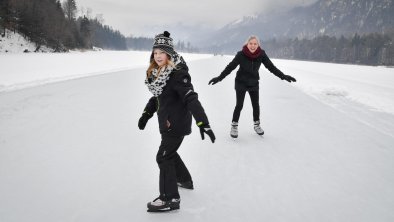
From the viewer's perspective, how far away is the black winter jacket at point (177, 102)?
2.57 m

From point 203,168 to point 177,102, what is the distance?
139cm

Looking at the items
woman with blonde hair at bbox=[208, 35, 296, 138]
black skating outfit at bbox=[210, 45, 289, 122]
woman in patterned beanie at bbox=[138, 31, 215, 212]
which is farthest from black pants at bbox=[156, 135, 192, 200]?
black skating outfit at bbox=[210, 45, 289, 122]

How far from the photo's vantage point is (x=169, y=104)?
270 cm

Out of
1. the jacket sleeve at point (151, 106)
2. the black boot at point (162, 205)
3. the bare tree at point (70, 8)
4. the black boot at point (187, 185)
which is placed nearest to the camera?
the black boot at point (162, 205)

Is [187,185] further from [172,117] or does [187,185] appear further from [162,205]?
[172,117]

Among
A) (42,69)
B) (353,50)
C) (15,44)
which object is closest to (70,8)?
(15,44)

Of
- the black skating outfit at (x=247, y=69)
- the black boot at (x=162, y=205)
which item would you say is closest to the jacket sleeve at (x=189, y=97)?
the black boot at (x=162, y=205)

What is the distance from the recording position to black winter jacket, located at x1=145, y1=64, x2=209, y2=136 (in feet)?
8.43

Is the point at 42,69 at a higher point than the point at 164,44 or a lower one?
lower

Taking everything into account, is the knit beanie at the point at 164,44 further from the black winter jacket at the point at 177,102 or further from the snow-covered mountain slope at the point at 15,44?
the snow-covered mountain slope at the point at 15,44

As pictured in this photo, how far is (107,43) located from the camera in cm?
11888

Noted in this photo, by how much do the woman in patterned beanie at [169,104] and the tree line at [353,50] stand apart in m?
89.1

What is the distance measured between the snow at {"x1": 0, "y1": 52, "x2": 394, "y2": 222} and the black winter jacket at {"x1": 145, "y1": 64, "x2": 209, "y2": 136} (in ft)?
2.51

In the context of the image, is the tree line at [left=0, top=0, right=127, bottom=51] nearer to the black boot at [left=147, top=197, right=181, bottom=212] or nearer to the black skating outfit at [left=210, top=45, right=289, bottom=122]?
the black skating outfit at [left=210, top=45, right=289, bottom=122]
